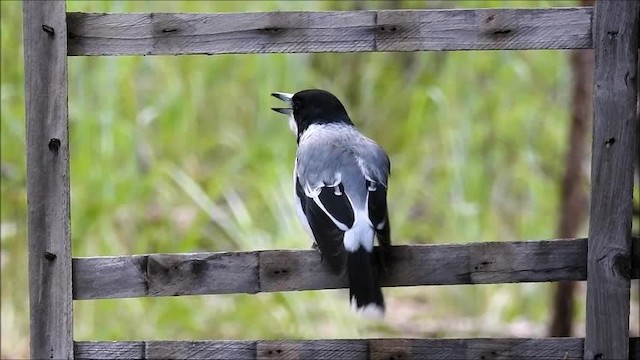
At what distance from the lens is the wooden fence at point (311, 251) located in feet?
10.7

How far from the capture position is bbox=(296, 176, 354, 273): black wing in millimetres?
3402

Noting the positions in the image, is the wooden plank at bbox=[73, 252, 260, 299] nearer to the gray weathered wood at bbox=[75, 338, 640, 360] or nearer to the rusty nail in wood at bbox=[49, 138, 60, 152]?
the gray weathered wood at bbox=[75, 338, 640, 360]

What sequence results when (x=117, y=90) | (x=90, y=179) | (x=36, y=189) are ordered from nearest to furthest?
1. (x=36, y=189)
2. (x=90, y=179)
3. (x=117, y=90)

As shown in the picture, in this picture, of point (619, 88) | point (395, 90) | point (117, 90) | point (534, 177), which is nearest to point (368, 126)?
point (395, 90)

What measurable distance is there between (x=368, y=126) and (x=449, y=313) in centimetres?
127

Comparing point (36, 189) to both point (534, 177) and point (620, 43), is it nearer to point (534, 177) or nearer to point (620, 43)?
point (620, 43)

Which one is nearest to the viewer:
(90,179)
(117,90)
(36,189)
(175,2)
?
(36,189)

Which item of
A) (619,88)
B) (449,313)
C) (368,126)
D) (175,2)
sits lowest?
(449,313)

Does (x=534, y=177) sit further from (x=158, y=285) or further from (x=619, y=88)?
(x=158, y=285)

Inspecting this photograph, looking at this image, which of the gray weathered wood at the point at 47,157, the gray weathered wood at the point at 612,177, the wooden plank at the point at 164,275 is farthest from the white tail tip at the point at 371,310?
the gray weathered wood at the point at 47,157

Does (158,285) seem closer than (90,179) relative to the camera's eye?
Yes

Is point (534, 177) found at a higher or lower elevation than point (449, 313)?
higher

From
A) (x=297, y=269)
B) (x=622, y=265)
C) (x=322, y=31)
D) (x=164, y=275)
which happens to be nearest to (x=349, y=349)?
(x=297, y=269)

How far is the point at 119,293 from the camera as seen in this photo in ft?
11.0
